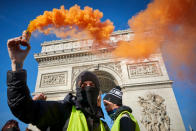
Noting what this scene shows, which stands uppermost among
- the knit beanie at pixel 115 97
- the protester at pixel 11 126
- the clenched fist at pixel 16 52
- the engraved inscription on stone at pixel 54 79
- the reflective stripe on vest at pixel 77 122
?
the engraved inscription on stone at pixel 54 79

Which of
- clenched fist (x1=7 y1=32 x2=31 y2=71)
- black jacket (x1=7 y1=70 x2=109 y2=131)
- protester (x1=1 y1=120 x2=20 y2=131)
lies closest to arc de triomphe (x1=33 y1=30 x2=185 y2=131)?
protester (x1=1 y1=120 x2=20 y2=131)

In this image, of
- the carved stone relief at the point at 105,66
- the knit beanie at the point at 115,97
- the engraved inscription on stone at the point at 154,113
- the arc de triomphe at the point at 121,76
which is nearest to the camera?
the knit beanie at the point at 115,97

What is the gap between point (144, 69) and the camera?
8.80 m

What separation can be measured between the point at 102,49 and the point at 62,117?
363 inches

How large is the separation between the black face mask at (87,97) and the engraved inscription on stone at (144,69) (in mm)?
8002

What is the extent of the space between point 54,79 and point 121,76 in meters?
5.46

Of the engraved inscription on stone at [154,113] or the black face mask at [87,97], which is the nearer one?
the black face mask at [87,97]

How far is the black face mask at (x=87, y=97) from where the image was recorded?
3.41 feet

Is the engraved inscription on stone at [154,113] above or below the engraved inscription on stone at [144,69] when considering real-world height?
below

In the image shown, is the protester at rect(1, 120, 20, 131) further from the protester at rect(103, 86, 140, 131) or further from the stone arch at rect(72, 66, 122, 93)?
the stone arch at rect(72, 66, 122, 93)

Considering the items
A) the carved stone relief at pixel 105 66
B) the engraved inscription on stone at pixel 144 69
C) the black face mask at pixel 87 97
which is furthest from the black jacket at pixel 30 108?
the carved stone relief at pixel 105 66

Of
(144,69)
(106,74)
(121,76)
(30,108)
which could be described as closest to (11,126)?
(30,108)

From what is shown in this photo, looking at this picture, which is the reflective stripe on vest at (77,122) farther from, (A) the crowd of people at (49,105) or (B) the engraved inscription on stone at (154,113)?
(B) the engraved inscription on stone at (154,113)

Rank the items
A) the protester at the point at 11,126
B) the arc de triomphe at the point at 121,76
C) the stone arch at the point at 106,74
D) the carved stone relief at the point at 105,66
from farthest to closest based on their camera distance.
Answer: the carved stone relief at the point at 105,66 → the stone arch at the point at 106,74 → the arc de triomphe at the point at 121,76 → the protester at the point at 11,126
